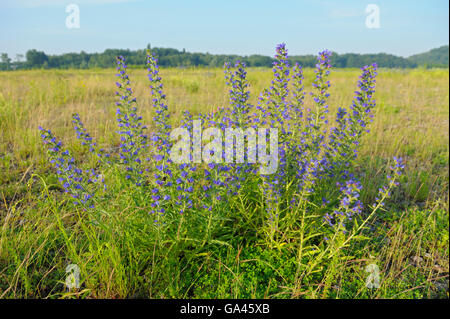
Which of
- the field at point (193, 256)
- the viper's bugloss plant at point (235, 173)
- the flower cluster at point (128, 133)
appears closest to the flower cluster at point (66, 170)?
the viper's bugloss plant at point (235, 173)

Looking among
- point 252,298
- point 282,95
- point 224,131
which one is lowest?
point 252,298

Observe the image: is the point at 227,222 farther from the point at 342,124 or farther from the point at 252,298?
the point at 342,124

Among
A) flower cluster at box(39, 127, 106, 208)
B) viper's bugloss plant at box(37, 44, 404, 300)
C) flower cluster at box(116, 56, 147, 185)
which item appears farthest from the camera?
flower cluster at box(116, 56, 147, 185)

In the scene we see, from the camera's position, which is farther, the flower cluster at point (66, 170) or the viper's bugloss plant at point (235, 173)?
the viper's bugloss plant at point (235, 173)

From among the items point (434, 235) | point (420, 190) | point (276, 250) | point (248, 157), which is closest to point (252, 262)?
point (276, 250)

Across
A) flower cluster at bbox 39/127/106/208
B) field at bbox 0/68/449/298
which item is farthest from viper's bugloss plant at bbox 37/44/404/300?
field at bbox 0/68/449/298

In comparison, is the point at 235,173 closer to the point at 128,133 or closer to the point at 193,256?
the point at 193,256

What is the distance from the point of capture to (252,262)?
2.79 metres

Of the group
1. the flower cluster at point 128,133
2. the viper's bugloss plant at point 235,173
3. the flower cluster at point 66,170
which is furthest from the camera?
the flower cluster at point 128,133

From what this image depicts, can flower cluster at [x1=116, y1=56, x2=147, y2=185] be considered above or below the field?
above

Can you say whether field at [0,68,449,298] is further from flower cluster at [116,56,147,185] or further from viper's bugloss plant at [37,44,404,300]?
flower cluster at [116,56,147,185]

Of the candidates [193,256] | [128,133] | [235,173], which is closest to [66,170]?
[128,133]

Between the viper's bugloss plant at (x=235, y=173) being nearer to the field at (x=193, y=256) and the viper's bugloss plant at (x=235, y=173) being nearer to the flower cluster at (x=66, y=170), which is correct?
the flower cluster at (x=66, y=170)

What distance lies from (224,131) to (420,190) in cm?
373
